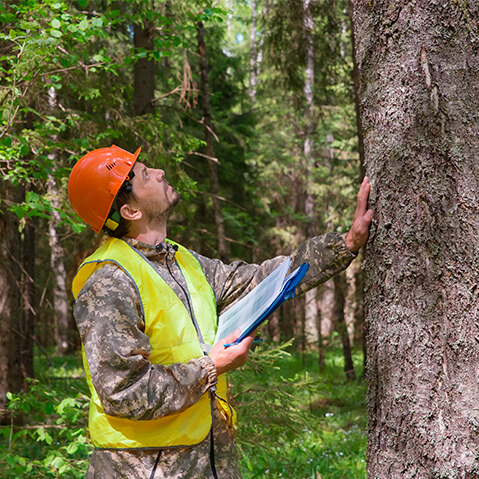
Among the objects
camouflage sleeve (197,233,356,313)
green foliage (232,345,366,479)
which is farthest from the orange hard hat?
green foliage (232,345,366,479)

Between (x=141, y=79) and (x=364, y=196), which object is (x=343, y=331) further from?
(x=364, y=196)

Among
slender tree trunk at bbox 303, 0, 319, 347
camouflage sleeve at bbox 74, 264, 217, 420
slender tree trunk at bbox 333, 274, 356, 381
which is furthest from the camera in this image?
slender tree trunk at bbox 303, 0, 319, 347

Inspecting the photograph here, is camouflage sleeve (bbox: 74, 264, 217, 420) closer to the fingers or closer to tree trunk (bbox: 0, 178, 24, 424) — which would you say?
the fingers

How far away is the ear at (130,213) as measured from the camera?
2482mm

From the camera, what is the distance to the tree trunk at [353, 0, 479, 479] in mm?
2016

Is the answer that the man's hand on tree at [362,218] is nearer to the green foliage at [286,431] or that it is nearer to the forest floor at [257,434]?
the green foliage at [286,431]

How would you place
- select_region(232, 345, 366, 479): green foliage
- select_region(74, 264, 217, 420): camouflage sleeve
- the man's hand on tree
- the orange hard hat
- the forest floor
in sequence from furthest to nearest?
select_region(232, 345, 366, 479): green foliage → the forest floor → the orange hard hat → the man's hand on tree → select_region(74, 264, 217, 420): camouflage sleeve

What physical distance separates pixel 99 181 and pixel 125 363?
2.94 feet

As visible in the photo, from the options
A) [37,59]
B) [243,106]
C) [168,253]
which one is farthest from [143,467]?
[243,106]

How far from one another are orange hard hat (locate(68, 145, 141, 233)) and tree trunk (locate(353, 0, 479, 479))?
118 cm

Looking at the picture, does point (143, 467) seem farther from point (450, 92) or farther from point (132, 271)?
point (450, 92)

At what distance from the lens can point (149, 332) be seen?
2.20m

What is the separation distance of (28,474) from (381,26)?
484 cm

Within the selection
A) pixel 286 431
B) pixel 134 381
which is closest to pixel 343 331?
pixel 286 431
